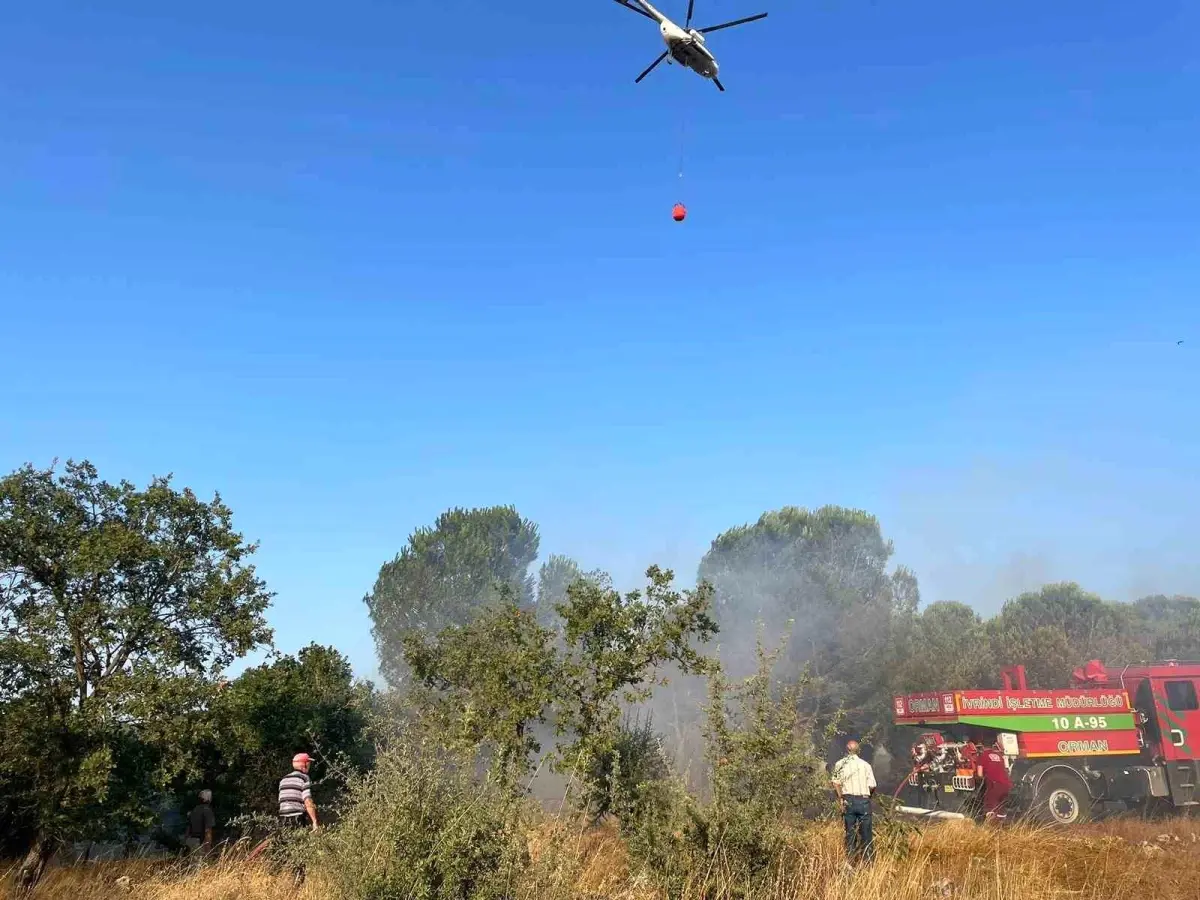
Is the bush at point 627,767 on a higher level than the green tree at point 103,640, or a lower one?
lower

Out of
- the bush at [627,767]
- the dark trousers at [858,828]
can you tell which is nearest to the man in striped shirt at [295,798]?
the bush at [627,767]

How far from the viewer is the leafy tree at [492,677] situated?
40.9 feet

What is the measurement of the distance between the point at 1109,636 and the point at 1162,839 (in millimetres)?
37928

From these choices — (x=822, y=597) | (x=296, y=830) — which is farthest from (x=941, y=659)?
(x=296, y=830)

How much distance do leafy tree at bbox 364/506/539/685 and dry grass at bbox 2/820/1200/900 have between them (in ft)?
118

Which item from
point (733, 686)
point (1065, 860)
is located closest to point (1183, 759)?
point (1065, 860)

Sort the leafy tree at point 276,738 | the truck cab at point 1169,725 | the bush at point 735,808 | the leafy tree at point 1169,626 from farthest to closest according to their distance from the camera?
the leafy tree at point 1169,626 → the truck cab at point 1169,725 → the leafy tree at point 276,738 → the bush at point 735,808

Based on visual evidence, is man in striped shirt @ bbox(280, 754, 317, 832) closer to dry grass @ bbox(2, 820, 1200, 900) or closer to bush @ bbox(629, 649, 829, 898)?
dry grass @ bbox(2, 820, 1200, 900)

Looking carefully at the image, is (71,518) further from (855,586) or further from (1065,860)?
(855,586)

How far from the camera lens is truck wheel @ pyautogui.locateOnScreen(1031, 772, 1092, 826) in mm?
16641

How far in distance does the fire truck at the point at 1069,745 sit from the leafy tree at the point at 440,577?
31.1m

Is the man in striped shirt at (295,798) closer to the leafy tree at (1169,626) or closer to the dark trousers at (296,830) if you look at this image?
the dark trousers at (296,830)

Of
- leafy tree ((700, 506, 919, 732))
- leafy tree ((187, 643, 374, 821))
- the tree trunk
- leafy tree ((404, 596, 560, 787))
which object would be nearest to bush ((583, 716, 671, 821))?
leafy tree ((404, 596, 560, 787))

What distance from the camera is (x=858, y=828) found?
9875mm
